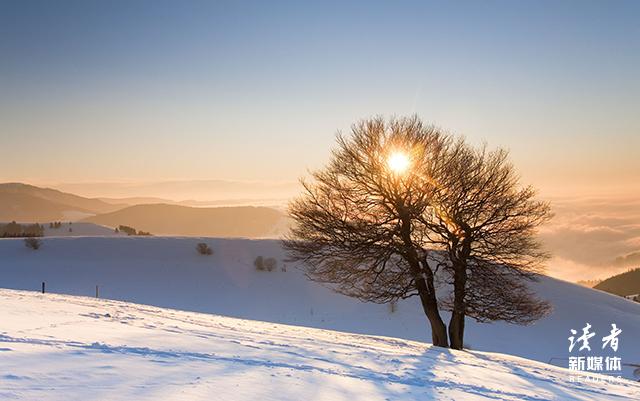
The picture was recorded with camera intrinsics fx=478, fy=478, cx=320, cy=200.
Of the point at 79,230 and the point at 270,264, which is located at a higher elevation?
the point at 79,230

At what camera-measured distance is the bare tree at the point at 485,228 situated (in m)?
17.0

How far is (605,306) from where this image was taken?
37.4 m

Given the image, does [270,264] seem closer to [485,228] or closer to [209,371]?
[485,228]

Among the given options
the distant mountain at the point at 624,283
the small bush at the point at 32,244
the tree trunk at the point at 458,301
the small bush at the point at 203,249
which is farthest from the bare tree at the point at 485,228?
the distant mountain at the point at 624,283

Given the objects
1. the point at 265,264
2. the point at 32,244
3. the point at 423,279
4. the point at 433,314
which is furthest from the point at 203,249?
the point at 433,314

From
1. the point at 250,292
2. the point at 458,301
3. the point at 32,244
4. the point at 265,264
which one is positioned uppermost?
the point at 32,244

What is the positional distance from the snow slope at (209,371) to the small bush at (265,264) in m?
28.6

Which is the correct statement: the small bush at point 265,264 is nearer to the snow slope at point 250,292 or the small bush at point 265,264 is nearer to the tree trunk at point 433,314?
the snow slope at point 250,292

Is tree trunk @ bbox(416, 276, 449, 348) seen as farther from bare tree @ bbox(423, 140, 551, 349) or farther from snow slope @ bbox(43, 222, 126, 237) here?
snow slope @ bbox(43, 222, 126, 237)

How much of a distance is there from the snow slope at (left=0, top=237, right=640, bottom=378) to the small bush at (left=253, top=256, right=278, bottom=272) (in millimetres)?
535

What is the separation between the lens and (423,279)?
59.6 feet

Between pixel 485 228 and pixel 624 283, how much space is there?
102464 mm

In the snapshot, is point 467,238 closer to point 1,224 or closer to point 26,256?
point 26,256

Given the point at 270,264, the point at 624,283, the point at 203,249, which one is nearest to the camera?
the point at 270,264
